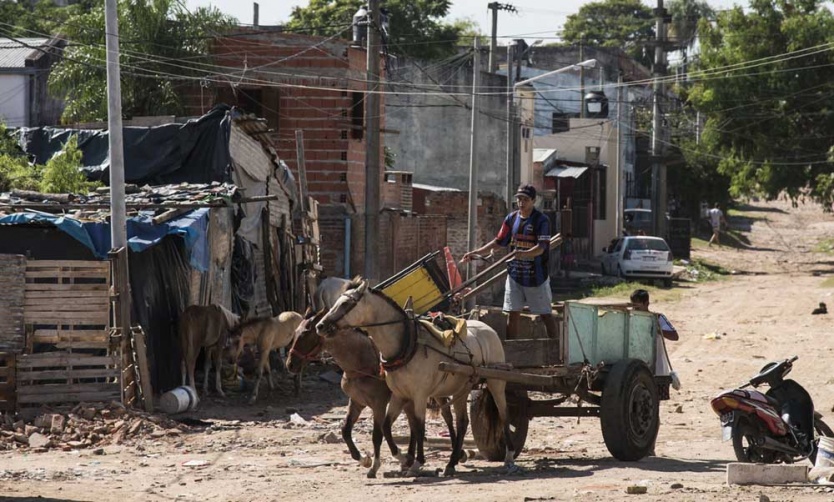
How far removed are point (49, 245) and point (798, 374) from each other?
11.8 metres

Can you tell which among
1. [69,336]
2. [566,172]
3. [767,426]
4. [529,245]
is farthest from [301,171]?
[566,172]

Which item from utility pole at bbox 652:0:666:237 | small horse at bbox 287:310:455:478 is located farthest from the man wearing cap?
utility pole at bbox 652:0:666:237

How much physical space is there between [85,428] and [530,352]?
219 inches

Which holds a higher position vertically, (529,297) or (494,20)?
(494,20)

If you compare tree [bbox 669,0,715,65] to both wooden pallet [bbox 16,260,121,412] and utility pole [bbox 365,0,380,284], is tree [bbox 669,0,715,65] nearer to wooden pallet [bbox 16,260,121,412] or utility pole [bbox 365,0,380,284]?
utility pole [bbox 365,0,380,284]

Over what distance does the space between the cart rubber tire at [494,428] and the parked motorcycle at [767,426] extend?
6.37 feet

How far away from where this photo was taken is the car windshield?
1597 inches

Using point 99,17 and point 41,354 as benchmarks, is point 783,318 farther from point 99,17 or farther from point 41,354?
point 41,354

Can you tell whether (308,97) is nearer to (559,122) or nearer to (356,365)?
(356,365)

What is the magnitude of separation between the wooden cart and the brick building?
1628 centimetres

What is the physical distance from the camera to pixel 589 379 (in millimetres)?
12047

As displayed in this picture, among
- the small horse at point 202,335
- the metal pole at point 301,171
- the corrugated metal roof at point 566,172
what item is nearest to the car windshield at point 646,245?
the corrugated metal roof at point 566,172

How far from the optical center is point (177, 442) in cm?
1427

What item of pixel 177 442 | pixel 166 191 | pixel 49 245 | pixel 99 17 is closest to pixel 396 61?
pixel 99 17
